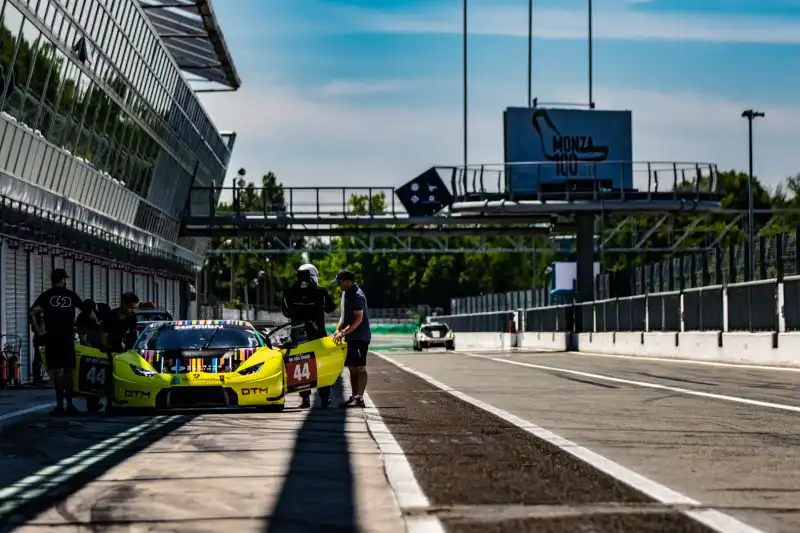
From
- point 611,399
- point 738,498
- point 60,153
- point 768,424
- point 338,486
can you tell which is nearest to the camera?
point 738,498

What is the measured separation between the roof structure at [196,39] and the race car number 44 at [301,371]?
1190 inches

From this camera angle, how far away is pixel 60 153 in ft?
123

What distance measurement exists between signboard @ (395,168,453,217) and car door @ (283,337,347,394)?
43994mm

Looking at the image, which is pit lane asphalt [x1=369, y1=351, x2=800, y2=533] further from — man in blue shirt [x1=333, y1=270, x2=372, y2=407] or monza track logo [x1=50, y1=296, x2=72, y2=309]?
monza track logo [x1=50, y1=296, x2=72, y2=309]

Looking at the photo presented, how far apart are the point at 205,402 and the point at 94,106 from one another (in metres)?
24.8

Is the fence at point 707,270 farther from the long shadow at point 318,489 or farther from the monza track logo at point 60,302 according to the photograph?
the long shadow at point 318,489

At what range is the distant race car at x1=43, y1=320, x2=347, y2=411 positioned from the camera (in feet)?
57.5

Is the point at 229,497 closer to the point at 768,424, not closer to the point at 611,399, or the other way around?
the point at 768,424

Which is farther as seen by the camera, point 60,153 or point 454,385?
point 60,153

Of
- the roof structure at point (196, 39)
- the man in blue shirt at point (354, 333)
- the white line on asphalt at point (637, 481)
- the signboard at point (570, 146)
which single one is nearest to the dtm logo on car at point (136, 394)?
the man in blue shirt at point (354, 333)

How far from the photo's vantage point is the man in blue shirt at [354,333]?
61.5 feet

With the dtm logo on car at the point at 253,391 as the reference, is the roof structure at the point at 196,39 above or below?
above

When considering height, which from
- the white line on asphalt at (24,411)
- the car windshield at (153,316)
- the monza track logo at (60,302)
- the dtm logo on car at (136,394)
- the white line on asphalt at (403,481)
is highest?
the monza track logo at (60,302)

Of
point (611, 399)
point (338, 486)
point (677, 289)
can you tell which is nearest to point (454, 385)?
point (611, 399)
